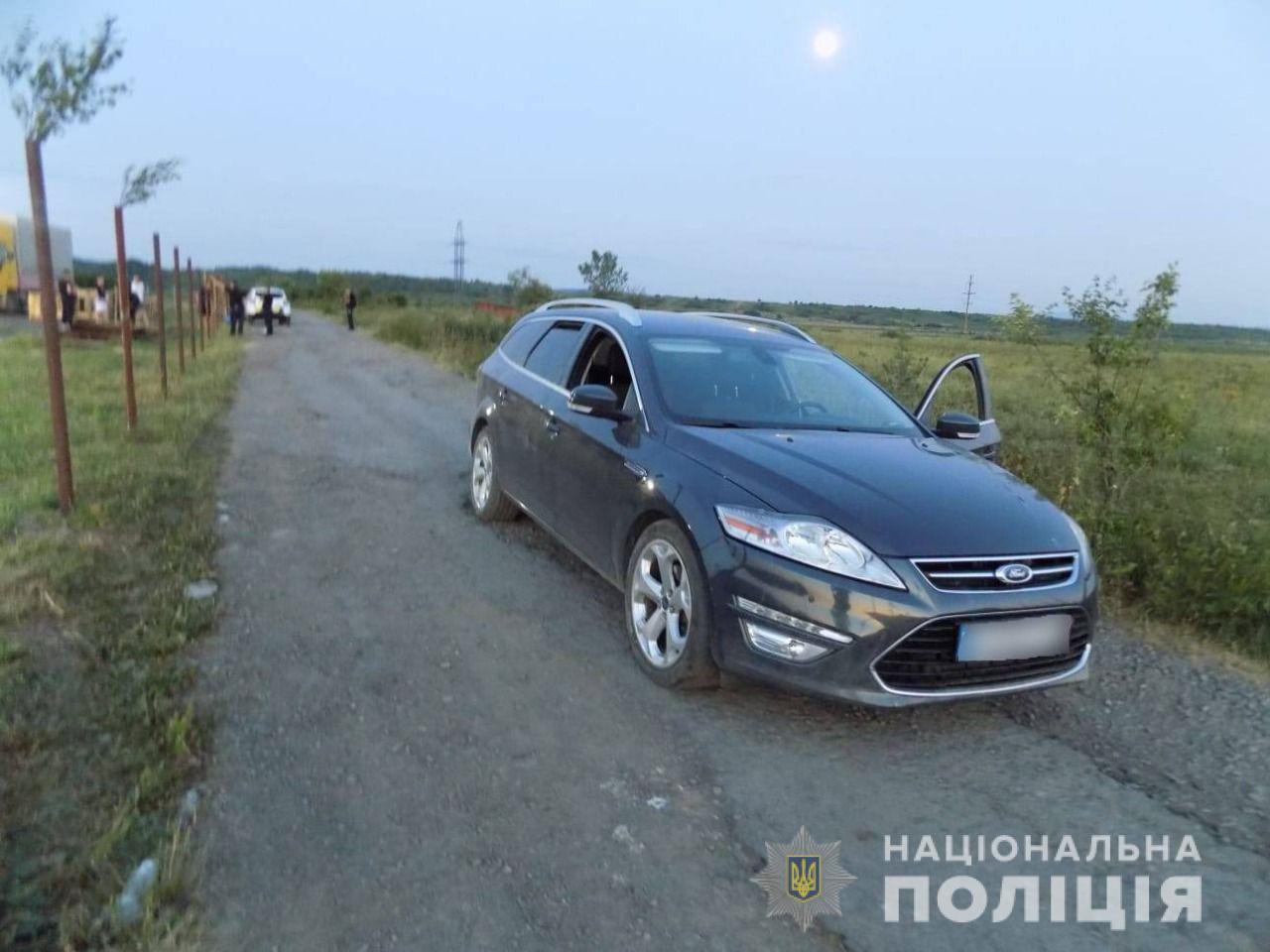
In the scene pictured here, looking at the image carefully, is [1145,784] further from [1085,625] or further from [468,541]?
[468,541]

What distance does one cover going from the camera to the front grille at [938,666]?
365 cm

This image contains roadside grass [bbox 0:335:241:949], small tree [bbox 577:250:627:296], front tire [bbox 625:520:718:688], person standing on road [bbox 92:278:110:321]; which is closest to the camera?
roadside grass [bbox 0:335:241:949]

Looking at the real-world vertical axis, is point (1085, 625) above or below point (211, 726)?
above

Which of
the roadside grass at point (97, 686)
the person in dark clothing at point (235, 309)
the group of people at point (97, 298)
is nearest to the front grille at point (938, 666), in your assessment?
the roadside grass at point (97, 686)

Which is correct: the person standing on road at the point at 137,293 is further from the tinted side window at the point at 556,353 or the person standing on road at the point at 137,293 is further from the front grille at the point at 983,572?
the front grille at the point at 983,572

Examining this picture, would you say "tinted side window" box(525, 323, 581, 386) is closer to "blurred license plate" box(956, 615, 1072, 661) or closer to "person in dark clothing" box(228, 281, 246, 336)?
"blurred license plate" box(956, 615, 1072, 661)

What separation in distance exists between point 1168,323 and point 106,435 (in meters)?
8.84

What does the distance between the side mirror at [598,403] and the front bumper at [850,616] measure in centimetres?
119

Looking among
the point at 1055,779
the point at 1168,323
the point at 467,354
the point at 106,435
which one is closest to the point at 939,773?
the point at 1055,779

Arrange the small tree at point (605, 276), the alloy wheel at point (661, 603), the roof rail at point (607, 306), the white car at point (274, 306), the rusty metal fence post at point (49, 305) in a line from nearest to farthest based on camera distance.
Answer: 1. the alloy wheel at point (661, 603)
2. the roof rail at point (607, 306)
3. the rusty metal fence post at point (49, 305)
4. the small tree at point (605, 276)
5. the white car at point (274, 306)

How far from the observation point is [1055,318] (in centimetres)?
682

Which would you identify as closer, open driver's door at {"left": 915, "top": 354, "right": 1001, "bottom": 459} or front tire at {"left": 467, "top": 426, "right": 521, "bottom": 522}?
open driver's door at {"left": 915, "top": 354, "right": 1001, "bottom": 459}

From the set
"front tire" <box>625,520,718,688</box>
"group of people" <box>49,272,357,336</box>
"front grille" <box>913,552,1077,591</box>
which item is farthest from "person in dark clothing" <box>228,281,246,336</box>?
"front grille" <box>913,552,1077,591</box>

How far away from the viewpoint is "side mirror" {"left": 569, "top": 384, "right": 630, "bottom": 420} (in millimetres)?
4875
